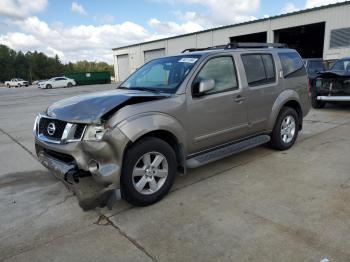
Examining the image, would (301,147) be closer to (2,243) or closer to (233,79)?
(233,79)

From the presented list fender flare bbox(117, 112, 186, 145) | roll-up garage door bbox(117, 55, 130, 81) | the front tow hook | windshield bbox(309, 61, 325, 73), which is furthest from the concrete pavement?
roll-up garage door bbox(117, 55, 130, 81)

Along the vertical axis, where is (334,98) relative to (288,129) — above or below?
above

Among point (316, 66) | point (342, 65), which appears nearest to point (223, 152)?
point (342, 65)

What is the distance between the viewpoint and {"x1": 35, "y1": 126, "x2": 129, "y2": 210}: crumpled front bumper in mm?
3477

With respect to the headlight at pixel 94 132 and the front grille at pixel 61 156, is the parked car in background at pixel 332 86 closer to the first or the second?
the headlight at pixel 94 132

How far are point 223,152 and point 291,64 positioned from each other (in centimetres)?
253

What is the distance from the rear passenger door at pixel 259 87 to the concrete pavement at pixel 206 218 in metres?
0.71

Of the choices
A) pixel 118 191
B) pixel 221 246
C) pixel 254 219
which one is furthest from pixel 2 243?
pixel 254 219

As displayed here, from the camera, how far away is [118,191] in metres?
3.60

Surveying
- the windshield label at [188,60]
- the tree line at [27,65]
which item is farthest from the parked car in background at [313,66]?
the tree line at [27,65]

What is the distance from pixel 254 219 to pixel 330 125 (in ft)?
19.2

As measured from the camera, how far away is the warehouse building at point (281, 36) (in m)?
23.4

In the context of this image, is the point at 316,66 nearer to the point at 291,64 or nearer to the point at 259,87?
the point at 291,64

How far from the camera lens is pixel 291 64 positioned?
6105mm
